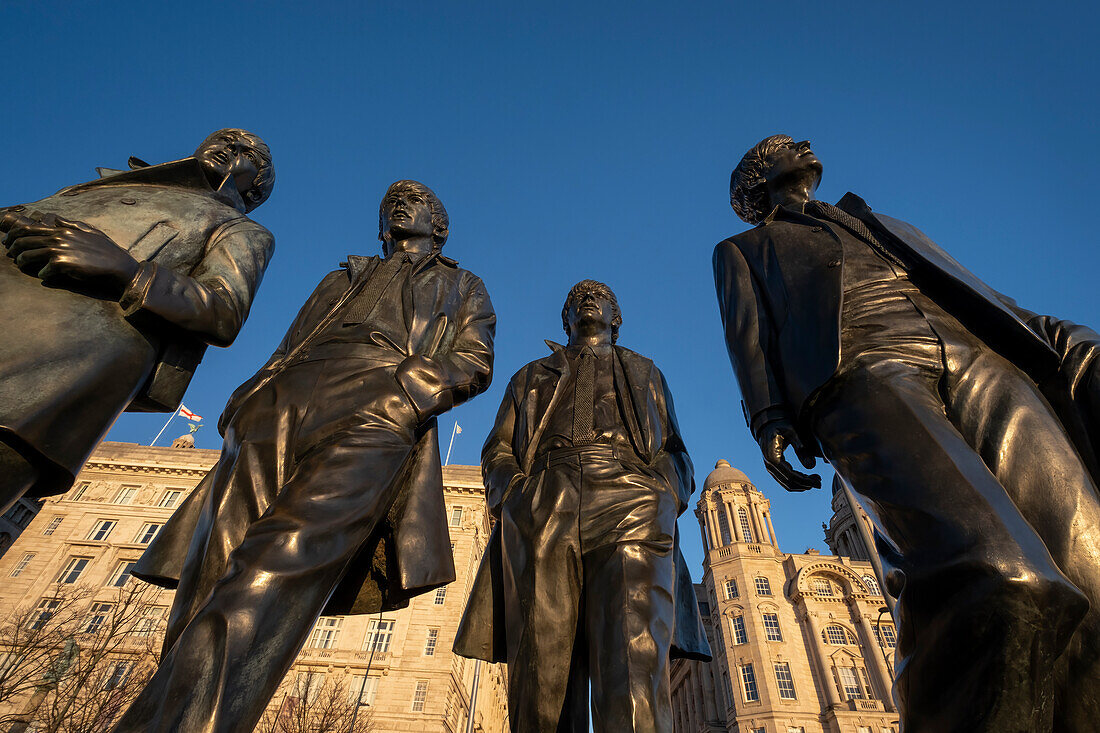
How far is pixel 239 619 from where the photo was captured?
214 centimetres

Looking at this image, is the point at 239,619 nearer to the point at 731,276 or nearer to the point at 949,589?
the point at 949,589

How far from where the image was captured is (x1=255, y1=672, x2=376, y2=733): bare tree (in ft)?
86.5

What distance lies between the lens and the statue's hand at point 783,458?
290 cm

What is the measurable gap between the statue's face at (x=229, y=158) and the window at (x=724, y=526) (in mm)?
57655

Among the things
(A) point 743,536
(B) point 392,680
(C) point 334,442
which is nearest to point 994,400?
(C) point 334,442

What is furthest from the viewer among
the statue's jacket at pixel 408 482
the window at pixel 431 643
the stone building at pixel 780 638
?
the stone building at pixel 780 638

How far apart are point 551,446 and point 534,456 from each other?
0.14 meters

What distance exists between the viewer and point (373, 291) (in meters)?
3.83

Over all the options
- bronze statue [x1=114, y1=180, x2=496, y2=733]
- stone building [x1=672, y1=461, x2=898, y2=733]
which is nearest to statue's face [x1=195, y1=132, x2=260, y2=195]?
bronze statue [x1=114, y1=180, x2=496, y2=733]

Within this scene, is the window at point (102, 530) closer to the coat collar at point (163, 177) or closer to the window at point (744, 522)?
the coat collar at point (163, 177)

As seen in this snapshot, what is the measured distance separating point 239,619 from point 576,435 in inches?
94.8

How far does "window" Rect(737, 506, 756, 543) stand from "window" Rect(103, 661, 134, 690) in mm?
46322

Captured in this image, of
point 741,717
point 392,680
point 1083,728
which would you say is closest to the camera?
point 1083,728

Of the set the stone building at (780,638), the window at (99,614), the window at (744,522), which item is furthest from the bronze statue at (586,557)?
the window at (744,522)
